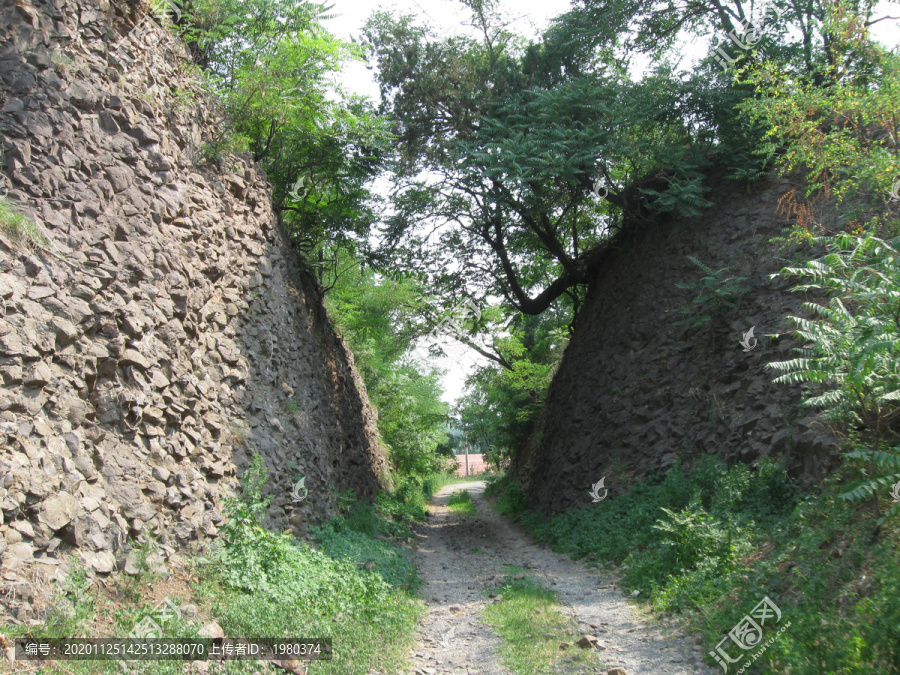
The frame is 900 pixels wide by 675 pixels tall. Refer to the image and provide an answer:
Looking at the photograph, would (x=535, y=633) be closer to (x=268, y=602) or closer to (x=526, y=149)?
(x=268, y=602)

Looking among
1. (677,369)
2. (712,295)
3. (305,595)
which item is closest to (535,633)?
(305,595)

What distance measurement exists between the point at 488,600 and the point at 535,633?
1740 mm

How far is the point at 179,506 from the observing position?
5848mm

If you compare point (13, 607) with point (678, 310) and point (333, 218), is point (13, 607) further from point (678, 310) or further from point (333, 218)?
point (678, 310)

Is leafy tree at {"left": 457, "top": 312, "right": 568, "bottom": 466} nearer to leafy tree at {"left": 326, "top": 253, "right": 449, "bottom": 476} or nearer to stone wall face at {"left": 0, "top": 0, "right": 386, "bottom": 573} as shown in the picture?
leafy tree at {"left": 326, "top": 253, "right": 449, "bottom": 476}

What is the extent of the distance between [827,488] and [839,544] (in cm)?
136

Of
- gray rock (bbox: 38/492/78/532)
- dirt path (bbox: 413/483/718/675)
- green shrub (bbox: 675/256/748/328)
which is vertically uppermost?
green shrub (bbox: 675/256/748/328)

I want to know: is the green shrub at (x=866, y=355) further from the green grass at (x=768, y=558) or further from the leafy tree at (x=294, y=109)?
the leafy tree at (x=294, y=109)

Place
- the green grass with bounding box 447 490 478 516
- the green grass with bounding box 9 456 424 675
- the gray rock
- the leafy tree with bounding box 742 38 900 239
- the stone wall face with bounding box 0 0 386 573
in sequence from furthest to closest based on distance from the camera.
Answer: the green grass with bounding box 447 490 478 516 → the leafy tree with bounding box 742 38 900 239 → the stone wall face with bounding box 0 0 386 573 → the gray rock → the green grass with bounding box 9 456 424 675

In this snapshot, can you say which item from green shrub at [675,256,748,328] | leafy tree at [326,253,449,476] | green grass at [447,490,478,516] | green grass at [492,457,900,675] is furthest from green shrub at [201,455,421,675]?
green grass at [447,490,478,516]

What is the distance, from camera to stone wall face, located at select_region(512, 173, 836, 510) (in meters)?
8.73

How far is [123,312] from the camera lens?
5.89m

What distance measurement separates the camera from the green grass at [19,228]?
4.98 m

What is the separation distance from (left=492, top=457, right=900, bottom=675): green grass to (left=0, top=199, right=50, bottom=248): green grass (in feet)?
22.4
